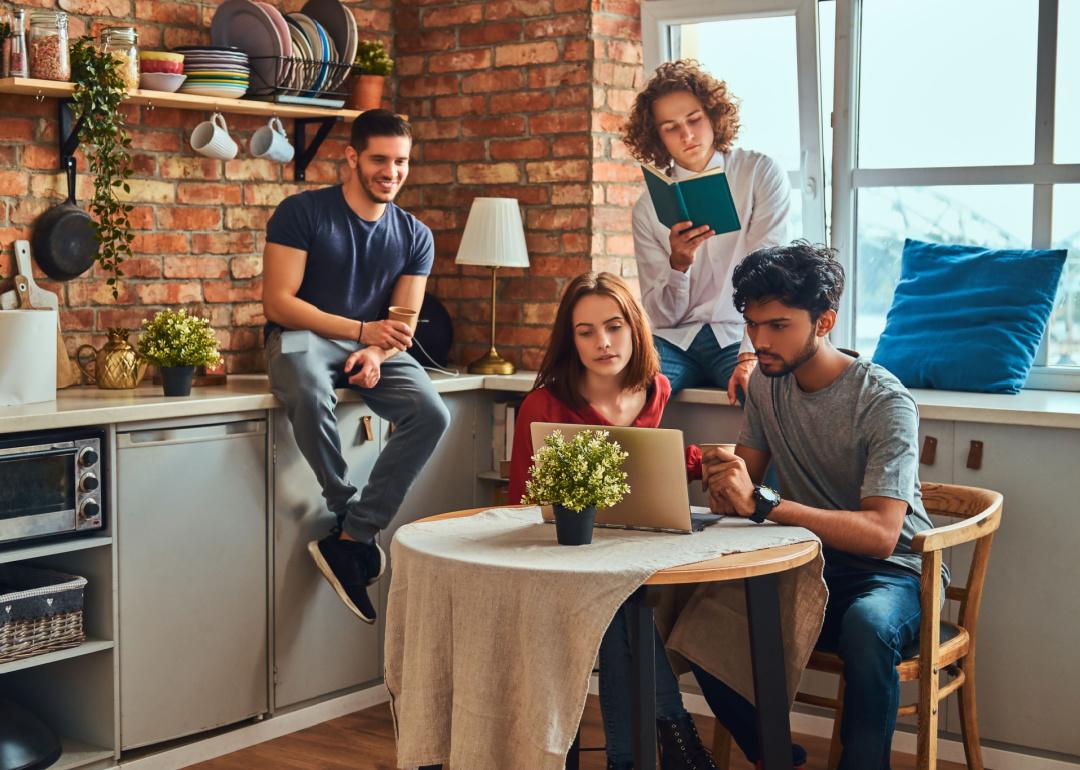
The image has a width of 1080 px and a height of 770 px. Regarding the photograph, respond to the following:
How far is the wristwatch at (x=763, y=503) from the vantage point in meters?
2.62

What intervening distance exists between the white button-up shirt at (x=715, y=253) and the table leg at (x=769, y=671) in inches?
54.1

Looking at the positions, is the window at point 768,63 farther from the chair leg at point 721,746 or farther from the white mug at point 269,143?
the chair leg at point 721,746

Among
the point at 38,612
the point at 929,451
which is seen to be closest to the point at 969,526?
the point at 929,451

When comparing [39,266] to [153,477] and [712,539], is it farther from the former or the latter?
[712,539]

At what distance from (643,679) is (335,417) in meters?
1.57

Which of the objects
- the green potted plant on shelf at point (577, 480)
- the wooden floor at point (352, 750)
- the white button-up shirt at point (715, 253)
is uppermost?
the white button-up shirt at point (715, 253)

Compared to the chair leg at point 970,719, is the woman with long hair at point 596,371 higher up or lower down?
higher up

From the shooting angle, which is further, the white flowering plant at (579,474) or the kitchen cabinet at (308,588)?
the kitchen cabinet at (308,588)

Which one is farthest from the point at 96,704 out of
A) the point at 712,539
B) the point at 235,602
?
the point at 712,539

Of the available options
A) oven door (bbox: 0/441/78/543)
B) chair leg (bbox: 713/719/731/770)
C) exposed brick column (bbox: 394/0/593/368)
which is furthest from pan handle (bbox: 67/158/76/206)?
chair leg (bbox: 713/719/731/770)

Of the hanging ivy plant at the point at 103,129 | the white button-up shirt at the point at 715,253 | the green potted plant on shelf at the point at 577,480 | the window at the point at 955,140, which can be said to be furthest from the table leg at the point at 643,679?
the window at the point at 955,140

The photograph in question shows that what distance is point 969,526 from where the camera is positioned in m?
2.73

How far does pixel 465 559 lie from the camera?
7.55 feet

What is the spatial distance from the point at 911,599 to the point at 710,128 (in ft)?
5.31
